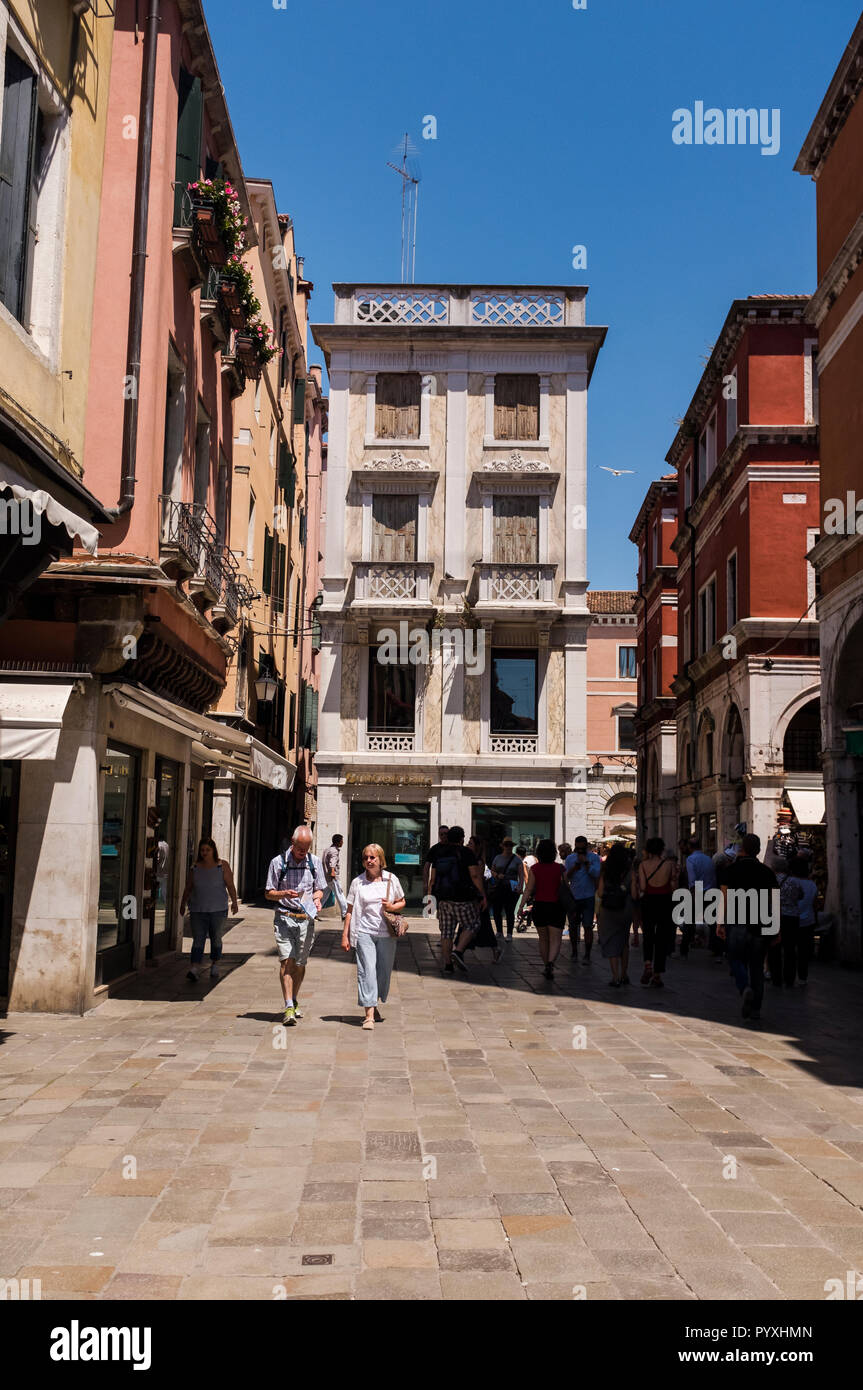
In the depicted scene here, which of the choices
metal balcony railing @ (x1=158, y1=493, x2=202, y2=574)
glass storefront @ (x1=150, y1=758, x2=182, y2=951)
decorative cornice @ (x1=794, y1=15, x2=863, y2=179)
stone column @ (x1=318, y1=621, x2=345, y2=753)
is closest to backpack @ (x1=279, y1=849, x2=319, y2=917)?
metal balcony railing @ (x1=158, y1=493, x2=202, y2=574)

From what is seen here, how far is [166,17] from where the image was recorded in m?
13.4

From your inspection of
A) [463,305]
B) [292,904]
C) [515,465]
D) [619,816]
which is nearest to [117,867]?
[292,904]

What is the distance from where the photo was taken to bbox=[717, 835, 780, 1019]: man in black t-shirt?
12.0 metres

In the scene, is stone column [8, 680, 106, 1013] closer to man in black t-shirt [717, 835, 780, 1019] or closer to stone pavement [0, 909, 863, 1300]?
stone pavement [0, 909, 863, 1300]

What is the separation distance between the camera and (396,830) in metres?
30.0

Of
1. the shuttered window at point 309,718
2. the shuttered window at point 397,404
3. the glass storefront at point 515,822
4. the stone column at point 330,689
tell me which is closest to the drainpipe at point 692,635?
the glass storefront at point 515,822

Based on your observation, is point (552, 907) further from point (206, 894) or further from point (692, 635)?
point (692, 635)

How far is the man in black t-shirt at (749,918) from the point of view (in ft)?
39.5

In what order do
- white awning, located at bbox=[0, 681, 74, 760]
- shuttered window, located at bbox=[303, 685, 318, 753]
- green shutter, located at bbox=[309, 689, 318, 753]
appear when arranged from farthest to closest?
1. green shutter, located at bbox=[309, 689, 318, 753]
2. shuttered window, located at bbox=[303, 685, 318, 753]
3. white awning, located at bbox=[0, 681, 74, 760]

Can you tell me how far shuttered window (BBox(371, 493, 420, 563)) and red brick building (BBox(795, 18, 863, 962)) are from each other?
12.5 metres

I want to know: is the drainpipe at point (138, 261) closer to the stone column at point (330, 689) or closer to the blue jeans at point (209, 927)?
the blue jeans at point (209, 927)
